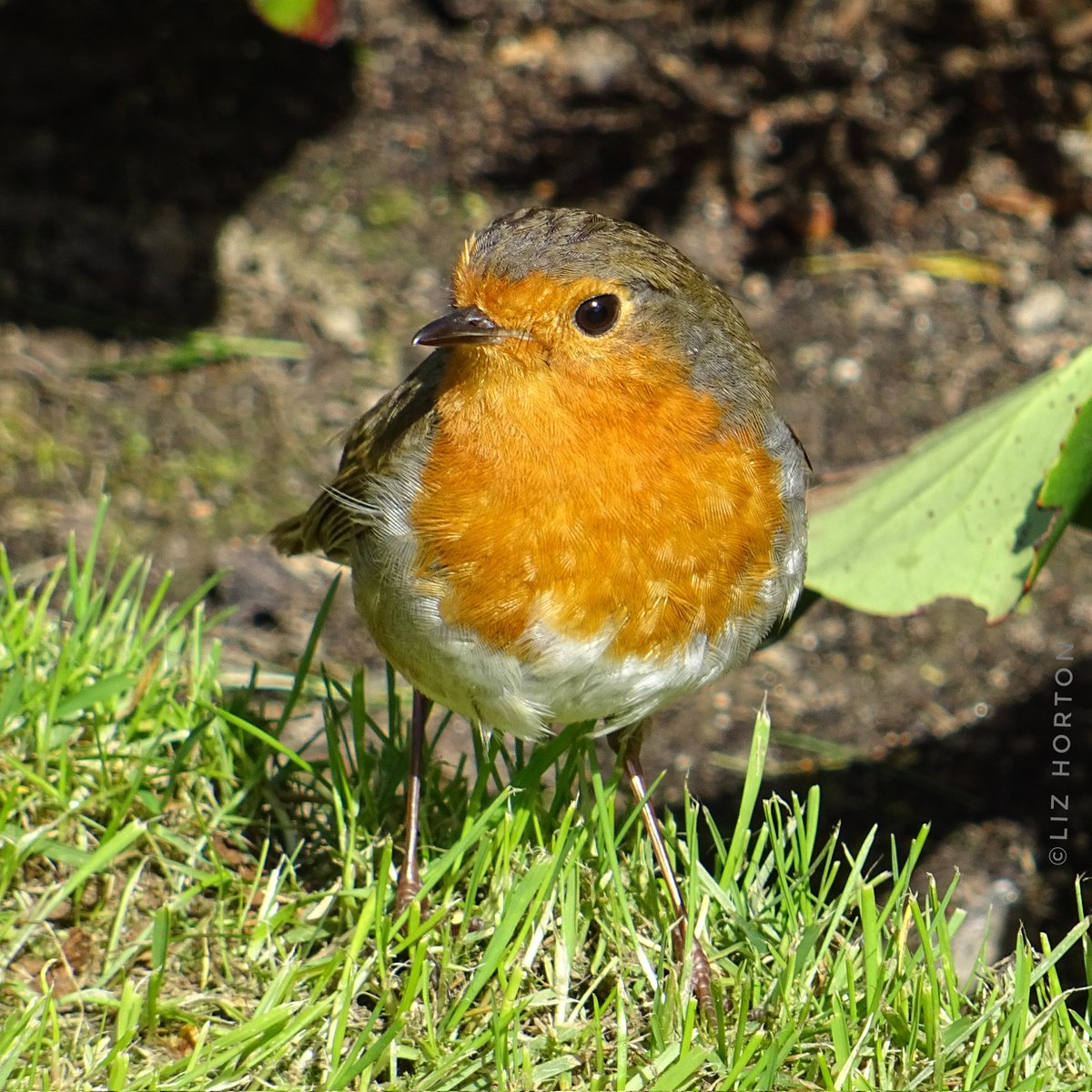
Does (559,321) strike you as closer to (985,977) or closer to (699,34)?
(985,977)

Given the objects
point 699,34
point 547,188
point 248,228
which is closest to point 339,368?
point 248,228

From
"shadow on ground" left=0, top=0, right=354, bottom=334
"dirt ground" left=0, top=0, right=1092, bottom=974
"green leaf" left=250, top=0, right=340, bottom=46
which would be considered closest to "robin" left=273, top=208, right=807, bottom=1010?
"green leaf" left=250, top=0, right=340, bottom=46

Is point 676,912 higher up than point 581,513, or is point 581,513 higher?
point 581,513

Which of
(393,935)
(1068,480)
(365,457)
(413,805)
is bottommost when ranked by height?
(393,935)

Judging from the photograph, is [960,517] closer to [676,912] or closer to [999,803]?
[999,803]

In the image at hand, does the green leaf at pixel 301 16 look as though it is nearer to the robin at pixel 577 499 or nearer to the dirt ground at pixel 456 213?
the dirt ground at pixel 456 213

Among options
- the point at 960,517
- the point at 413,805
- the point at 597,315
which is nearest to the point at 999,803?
the point at 960,517

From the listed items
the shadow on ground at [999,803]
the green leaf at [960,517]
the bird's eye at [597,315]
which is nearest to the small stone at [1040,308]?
the shadow on ground at [999,803]

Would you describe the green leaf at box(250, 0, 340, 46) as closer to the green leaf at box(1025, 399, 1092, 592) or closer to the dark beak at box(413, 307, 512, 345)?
the dark beak at box(413, 307, 512, 345)

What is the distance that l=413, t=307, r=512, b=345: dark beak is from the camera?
239cm

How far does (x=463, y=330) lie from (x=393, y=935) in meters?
0.97

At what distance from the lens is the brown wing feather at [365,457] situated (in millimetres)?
2730

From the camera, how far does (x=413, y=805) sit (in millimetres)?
2809

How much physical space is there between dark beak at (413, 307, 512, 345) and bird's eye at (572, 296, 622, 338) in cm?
12
